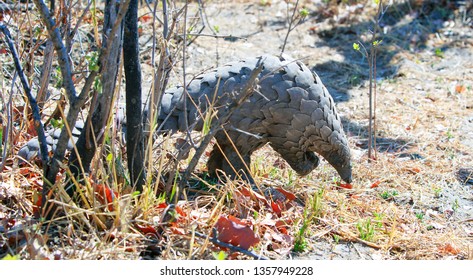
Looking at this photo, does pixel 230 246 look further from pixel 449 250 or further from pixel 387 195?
pixel 387 195

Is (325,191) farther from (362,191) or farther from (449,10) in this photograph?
(449,10)

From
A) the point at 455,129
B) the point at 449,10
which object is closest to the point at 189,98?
the point at 455,129

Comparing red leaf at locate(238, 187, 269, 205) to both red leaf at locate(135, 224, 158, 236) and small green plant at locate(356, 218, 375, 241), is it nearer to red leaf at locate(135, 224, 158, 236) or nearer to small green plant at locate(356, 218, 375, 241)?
small green plant at locate(356, 218, 375, 241)

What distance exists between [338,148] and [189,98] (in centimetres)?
97

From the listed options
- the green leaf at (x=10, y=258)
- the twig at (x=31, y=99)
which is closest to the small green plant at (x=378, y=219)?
the twig at (x=31, y=99)

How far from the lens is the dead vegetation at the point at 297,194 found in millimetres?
3088

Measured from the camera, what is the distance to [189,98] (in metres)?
3.87

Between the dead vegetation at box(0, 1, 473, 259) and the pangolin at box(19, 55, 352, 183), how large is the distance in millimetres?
203

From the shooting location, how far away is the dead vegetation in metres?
3.09

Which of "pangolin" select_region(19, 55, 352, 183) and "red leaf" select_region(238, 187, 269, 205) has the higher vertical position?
"pangolin" select_region(19, 55, 352, 183)

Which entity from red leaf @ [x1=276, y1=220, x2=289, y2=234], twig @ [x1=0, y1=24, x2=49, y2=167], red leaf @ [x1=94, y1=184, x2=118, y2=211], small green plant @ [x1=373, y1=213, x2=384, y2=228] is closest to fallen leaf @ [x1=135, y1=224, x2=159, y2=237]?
red leaf @ [x1=94, y1=184, x2=118, y2=211]

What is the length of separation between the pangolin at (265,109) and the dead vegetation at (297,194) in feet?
0.66

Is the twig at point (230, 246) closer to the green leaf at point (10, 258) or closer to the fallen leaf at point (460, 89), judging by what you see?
the green leaf at point (10, 258)

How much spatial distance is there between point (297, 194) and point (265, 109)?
612 millimetres
